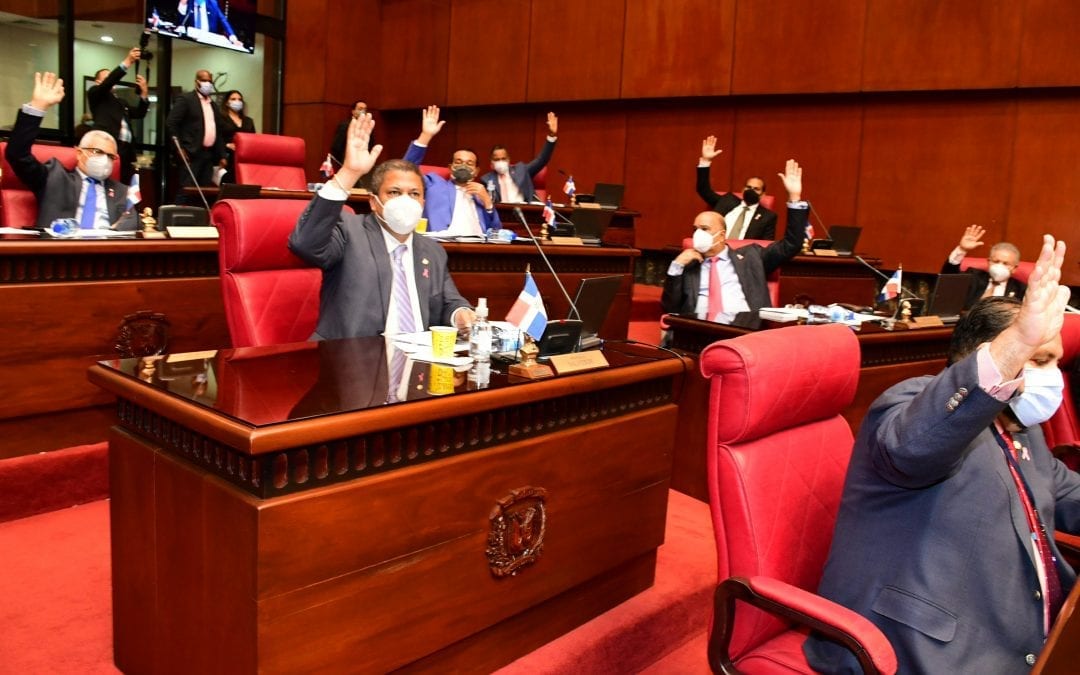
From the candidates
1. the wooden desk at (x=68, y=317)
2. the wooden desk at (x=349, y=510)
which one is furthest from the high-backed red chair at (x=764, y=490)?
the wooden desk at (x=68, y=317)

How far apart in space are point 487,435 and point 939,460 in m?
Answer: 0.79

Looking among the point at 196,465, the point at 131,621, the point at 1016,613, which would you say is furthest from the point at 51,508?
the point at 1016,613

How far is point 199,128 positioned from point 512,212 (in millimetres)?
2979

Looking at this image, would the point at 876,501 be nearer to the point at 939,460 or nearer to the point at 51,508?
the point at 939,460

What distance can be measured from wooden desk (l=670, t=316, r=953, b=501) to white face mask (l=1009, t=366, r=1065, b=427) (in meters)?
1.33

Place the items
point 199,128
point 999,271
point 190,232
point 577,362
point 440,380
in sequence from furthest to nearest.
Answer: point 199,128
point 999,271
point 190,232
point 577,362
point 440,380

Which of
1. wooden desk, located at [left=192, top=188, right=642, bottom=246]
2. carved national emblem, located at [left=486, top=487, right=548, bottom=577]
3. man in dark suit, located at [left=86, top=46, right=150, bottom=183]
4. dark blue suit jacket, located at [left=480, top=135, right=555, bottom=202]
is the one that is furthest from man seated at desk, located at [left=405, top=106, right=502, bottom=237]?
carved national emblem, located at [left=486, top=487, right=548, bottom=577]

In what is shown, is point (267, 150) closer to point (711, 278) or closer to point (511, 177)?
point (511, 177)

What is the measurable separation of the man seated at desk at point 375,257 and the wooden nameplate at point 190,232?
0.90m

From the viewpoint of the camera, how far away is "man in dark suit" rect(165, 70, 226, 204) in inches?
295

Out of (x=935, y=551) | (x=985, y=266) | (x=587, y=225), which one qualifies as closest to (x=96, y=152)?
(x=587, y=225)

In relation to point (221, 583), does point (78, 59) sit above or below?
above

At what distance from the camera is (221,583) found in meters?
1.43

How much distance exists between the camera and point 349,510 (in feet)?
4.79
